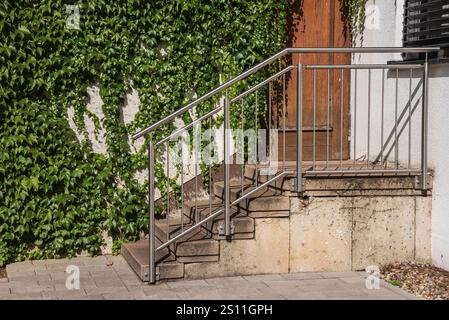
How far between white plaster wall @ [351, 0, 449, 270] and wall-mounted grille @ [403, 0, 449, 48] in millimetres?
216

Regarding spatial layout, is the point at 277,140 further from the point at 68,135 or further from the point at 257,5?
the point at 68,135

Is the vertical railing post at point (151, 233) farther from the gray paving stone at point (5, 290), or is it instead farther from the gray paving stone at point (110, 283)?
the gray paving stone at point (5, 290)

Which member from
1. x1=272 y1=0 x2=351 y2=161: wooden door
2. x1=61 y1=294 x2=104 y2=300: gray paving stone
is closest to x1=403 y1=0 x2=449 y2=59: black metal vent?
x1=272 y1=0 x2=351 y2=161: wooden door

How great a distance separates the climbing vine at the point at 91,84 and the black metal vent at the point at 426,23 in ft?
4.72

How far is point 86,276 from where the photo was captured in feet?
25.8

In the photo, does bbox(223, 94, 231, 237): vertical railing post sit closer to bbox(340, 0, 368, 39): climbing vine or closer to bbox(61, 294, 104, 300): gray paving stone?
bbox(61, 294, 104, 300): gray paving stone

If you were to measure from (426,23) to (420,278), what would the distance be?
2.45m

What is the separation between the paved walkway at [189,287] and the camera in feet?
23.0

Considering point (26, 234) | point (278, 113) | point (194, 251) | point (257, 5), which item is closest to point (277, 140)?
point (278, 113)

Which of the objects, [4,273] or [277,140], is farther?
[277,140]

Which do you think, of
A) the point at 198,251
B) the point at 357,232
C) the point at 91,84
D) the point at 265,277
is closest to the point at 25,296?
the point at 198,251

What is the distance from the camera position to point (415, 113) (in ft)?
26.8
